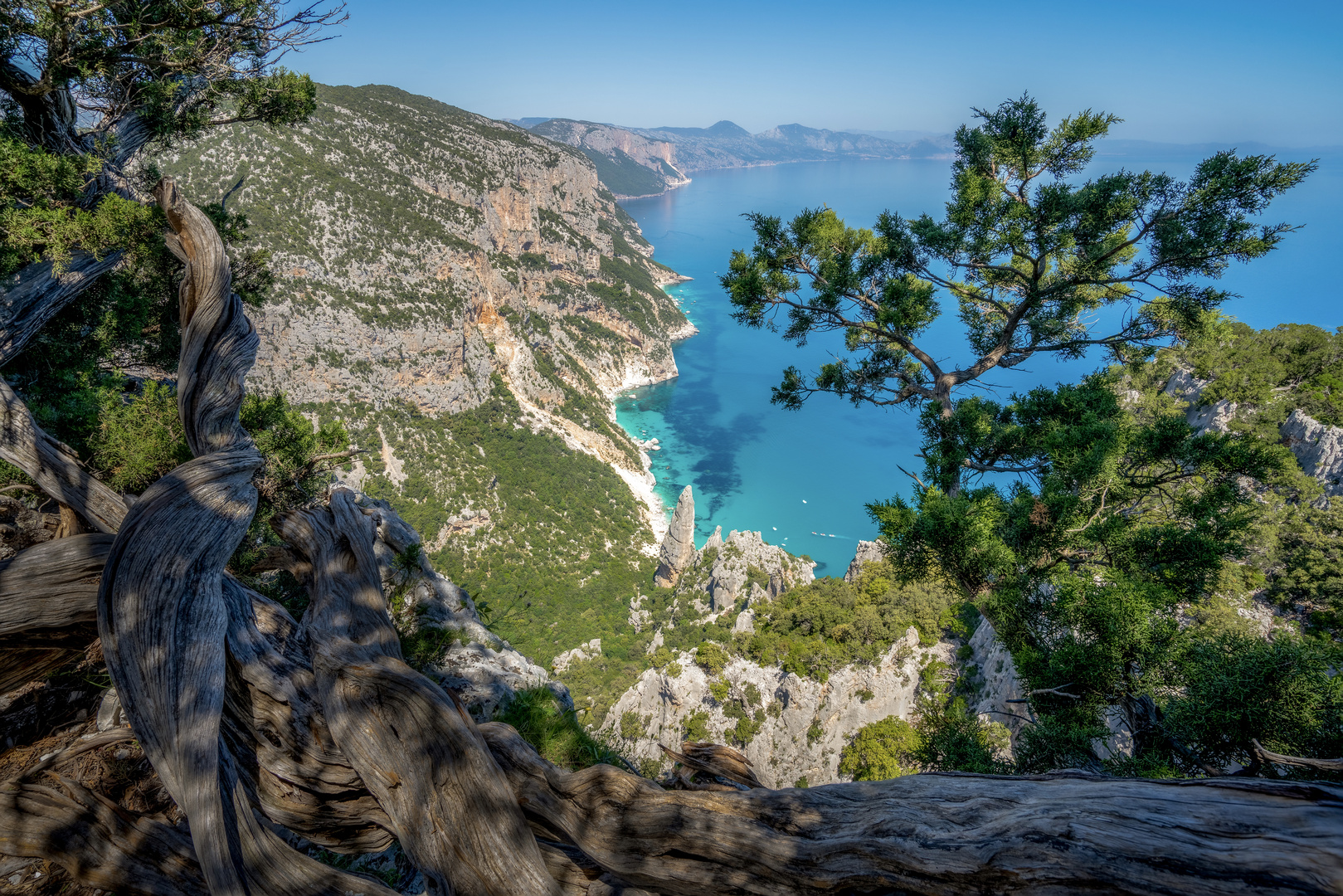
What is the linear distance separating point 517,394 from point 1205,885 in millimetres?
55600

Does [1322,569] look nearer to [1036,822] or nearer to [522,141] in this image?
[1036,822]

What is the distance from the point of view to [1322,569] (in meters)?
10.3

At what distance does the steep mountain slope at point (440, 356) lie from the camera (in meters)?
35.0

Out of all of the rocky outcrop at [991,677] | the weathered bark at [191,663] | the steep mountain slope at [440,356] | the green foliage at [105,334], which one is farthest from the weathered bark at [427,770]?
the steep mountain slope at [440,356]

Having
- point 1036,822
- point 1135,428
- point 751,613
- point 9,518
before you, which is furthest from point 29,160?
point 751,613

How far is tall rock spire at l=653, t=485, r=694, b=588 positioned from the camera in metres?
34.7

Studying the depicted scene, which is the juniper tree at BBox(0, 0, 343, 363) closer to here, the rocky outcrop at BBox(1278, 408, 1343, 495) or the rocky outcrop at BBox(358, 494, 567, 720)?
the rocky outcrop at BBox(358, 494, 567, 720)

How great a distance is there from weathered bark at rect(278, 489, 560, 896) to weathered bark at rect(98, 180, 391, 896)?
331 mm

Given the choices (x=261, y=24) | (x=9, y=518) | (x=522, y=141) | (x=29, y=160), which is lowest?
(x=9, y=518)

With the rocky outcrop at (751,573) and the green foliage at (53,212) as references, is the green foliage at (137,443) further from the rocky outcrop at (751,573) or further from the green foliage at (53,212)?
the rocky outcrop at (751,573)

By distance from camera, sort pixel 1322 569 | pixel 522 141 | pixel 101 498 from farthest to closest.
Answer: pixel 522 141, pixel 1322 569, pixel 101 498

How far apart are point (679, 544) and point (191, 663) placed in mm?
34549

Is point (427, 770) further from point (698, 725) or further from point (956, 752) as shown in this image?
point (698, 725)

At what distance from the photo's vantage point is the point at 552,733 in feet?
12.6
